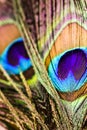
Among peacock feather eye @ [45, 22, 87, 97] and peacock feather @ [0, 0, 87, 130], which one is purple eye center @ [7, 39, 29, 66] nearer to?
peacock feather @ [0, 0, 87, 130]

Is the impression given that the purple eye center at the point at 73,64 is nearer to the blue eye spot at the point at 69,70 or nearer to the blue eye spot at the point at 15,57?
the blue eye spot at the point at 69,70

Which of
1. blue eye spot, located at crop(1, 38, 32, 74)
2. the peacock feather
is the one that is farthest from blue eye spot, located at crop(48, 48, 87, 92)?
blue eye spot, located at crop(1, 38, 32, 74)

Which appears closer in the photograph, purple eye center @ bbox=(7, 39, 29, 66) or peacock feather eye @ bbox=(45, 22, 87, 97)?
purple eye center @ bbox=(7, 39, 29, 66)

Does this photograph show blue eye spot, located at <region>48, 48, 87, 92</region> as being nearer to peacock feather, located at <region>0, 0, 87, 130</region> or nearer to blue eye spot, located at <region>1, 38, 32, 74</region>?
peacock feather, located at <region>0, 0, 87, 130</region>

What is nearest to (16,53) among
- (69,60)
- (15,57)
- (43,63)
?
(15,57)

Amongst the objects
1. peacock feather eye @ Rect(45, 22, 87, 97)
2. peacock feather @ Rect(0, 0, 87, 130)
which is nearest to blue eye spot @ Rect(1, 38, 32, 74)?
peacock feather @ Rect(0, 0, 87, 130)

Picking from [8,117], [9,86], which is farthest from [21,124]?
[9,86]
